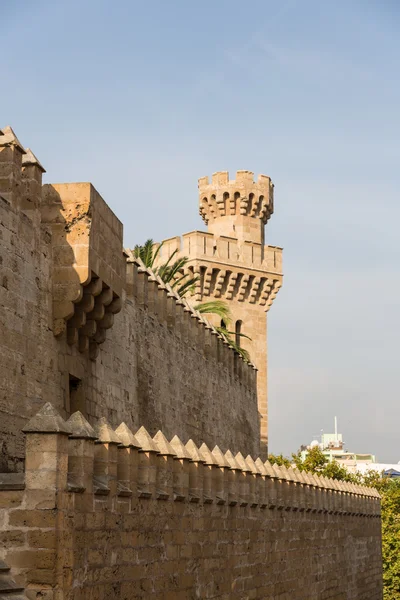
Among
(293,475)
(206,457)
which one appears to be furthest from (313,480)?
(206,457)

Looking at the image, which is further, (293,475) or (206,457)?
(293,475)

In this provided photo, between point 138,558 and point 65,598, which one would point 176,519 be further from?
point 65,598

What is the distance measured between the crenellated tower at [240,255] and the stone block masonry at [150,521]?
16.5m

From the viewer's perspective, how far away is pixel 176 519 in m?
13.6

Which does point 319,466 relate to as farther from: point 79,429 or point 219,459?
point 79,429

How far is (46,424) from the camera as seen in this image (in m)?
9.61

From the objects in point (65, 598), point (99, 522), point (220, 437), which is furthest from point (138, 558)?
point (220, 437)

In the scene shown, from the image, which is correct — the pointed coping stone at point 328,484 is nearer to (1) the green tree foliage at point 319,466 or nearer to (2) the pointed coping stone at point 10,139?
(2) the pointed coping stone at point 10,139

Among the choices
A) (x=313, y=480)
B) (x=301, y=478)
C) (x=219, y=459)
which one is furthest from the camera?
(x=313, y=480)

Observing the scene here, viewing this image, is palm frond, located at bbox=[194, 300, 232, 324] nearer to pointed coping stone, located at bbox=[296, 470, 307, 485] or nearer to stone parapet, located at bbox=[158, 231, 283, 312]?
stone parapet, located at bbox=[158, 231, 283, 312]

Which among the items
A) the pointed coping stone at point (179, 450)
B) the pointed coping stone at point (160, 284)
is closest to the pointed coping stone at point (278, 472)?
the pointed coping stone at point (160, 284)

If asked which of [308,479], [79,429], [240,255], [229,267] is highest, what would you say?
[240,255]

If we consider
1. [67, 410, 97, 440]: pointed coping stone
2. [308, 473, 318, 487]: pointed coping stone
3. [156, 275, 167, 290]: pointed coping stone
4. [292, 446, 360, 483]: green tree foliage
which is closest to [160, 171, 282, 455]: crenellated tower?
[292, 446, 360, 483]: green tree foliage

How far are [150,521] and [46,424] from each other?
3242 mm
